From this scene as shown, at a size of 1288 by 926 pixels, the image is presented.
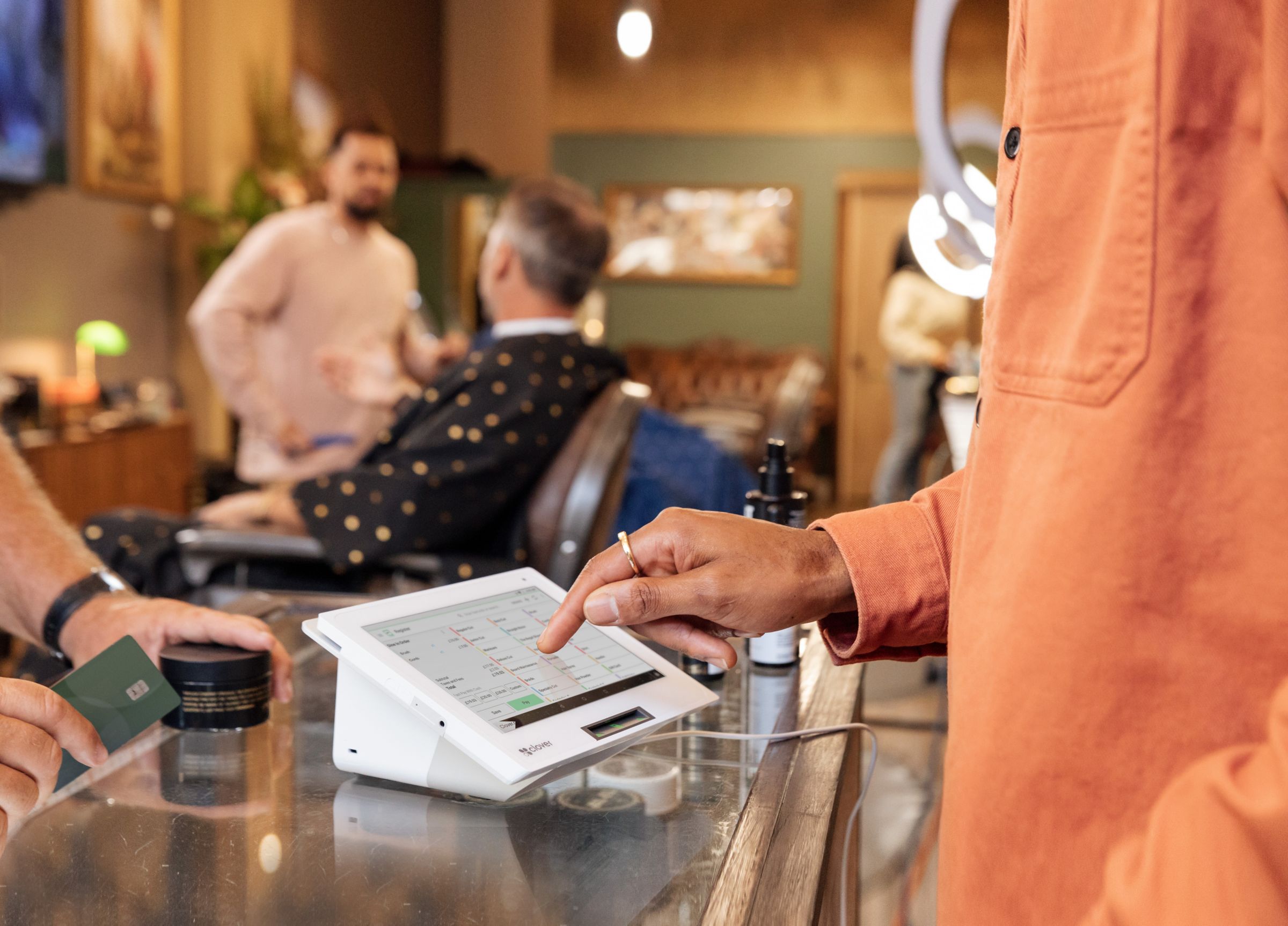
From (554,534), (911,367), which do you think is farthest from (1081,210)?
(911,367)

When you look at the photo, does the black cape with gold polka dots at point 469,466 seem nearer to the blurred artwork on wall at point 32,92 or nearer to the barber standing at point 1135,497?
the barber standing at point 1135,497

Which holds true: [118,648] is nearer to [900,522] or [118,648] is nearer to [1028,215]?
[900,522]

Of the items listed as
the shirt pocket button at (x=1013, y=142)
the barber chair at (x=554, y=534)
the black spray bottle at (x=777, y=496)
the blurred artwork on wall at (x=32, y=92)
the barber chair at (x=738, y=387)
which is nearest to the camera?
the shirt pocket button at (x=1013, y=142)

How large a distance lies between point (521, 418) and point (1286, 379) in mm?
1952

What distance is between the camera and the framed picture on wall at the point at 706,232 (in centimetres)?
902

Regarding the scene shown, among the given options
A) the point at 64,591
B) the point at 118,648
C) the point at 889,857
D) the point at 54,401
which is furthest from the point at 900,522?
the point at 54,401

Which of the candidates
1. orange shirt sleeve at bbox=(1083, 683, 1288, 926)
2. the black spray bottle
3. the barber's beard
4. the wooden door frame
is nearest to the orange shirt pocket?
orange shirt sleeve at bbox=(1083, 683, 1288, 926)

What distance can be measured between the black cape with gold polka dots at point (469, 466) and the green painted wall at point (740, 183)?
21.8ft

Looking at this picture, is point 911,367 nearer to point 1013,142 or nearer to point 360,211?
point 360,211

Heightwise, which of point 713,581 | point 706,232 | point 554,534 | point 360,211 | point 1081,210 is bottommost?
point 554,534

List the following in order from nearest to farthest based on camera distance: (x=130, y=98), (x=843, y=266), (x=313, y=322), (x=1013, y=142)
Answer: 1. (x=1013, y=142)
2. (x=313, y=322)
3. (x=130, y=98)
4. (x=843, y=266)

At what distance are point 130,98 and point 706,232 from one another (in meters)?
4.92

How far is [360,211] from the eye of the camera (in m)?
3.71

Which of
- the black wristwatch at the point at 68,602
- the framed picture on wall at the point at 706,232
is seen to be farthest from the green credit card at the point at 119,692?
the framed picture on wall at the point at 706,232
